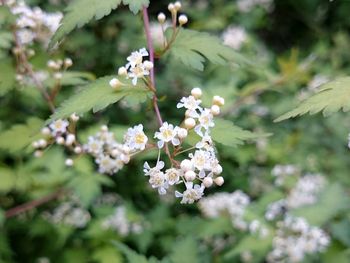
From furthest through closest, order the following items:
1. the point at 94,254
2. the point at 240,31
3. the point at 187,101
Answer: the point at 240,31 < the point at 94,254 < the point at 187,101

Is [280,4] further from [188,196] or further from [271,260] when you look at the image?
[188,196]

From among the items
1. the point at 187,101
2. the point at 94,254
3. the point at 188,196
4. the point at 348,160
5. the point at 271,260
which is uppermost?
the point at 187,101

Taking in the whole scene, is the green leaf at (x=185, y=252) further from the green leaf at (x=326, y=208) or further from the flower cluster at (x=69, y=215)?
the flower cluster at (x=69, y=215)

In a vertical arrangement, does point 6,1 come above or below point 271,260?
above

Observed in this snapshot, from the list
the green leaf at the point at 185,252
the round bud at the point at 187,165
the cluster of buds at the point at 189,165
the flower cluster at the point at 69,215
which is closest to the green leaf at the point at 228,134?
the cluster of buds at the point at 189,165

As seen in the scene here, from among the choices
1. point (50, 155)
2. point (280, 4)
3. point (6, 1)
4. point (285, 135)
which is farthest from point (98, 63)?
point (280, 4)

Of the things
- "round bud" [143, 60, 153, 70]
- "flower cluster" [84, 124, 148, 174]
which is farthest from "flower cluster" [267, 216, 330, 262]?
"round bud" [143, 60, 153, 70]

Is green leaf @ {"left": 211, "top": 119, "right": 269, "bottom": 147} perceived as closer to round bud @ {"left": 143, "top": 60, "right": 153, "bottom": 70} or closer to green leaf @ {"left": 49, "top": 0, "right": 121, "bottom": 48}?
round bud @ {"left": 143, "top": 60, "right": 153, "bottom": 70}
